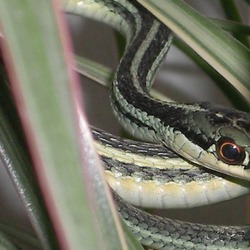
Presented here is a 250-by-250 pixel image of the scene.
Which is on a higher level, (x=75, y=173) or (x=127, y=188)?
(x=127, y=188)

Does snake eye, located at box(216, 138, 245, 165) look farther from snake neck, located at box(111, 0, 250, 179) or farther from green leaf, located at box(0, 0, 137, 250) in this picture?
green leaf, located at box(0, 0, 137, 250)

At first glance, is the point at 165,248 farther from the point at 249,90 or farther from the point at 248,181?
the point at 249,90

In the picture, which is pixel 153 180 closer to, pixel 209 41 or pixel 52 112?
pixel 209 41

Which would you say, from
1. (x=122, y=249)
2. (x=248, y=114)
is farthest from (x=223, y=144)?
(x=122, y=249)

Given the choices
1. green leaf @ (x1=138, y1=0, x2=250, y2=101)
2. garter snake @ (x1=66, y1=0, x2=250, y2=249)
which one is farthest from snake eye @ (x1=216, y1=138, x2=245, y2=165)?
green leaf @ (x1=138, y1=0, x2=250, y2=101)

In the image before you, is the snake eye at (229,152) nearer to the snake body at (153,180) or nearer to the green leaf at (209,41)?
the snake body at (153,180)

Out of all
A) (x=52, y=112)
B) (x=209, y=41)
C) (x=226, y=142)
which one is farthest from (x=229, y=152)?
(x=52, y=112)

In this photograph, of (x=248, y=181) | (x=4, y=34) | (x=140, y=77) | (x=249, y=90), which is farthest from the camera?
(x=140, y=77)
